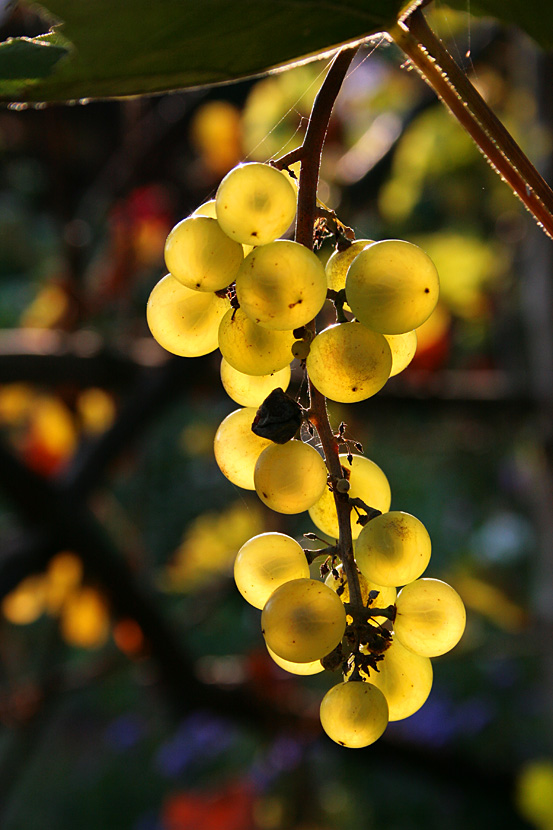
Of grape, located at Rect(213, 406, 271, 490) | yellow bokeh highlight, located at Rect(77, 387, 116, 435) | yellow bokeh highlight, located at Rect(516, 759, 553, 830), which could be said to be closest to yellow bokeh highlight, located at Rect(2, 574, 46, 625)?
yellow bokeh highlight, located at Rect(77, 387, 116, 435)

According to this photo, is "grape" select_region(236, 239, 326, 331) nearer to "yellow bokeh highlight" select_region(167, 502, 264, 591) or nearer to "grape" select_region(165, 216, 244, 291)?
"grape" select_region(165, 216, 244, 291)

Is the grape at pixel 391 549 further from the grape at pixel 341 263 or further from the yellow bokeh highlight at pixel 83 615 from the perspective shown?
the yellow bokeh highlight at pixel 83 615

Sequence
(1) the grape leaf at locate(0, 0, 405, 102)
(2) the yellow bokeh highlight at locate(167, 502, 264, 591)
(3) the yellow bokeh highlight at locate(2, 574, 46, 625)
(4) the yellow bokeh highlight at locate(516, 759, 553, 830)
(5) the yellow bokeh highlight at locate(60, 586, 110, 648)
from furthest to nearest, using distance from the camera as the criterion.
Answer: (2) the yellow bokeh highlight at locate(167, 502, 264, 591), (5) the yellow bokeh highlight at locate(60, 586, 110, 648), (3) the yellow bokeh highlight at locate(2, 574, 46, 625), (4) the yellow bokeh highlight at locate(516, 759, 553, 830), (1) the grape leaf at locate(0, 0, 405, 102)

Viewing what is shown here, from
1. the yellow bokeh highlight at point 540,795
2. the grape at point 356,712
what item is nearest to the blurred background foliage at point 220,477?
the yellow bokeh highlight at point 540,795

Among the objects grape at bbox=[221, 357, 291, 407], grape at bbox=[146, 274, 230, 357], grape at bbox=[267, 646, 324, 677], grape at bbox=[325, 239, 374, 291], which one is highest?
grape at bbox=[146, 274, 230, 357]

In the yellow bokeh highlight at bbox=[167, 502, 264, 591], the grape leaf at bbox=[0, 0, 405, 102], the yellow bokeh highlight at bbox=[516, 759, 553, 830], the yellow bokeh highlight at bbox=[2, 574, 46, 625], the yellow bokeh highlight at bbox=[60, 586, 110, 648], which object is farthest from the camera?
the yellow bokeh highlight at bbox=[167, 502, 264, 591]

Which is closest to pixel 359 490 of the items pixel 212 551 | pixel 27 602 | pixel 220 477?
pixel 27 602

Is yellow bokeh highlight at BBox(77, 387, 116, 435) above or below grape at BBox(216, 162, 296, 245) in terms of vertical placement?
below
